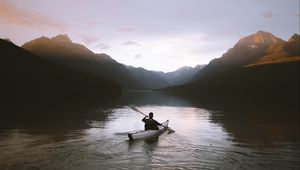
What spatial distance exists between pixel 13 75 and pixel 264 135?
145710mm

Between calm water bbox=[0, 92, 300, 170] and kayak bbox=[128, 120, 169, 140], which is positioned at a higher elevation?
kayak bbox=[128, 120, 169, 140]

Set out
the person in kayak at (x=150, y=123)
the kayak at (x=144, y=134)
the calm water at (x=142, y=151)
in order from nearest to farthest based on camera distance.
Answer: the calm water at (x=142, y=151)
the kayak at (x=144, y=134)
the person in kayak at (x=150, y=123)

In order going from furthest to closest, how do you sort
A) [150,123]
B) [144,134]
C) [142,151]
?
1. [150,123]
2. [144,134]
3. [142,151]

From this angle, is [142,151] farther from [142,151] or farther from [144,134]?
[144,134]

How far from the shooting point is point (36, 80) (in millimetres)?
173500

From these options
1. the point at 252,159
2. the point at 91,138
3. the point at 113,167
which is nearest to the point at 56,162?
the point at 113,167

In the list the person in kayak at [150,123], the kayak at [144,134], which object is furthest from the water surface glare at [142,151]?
the person in kayak at [150,123]

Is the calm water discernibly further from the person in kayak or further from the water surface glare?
the person in kayak

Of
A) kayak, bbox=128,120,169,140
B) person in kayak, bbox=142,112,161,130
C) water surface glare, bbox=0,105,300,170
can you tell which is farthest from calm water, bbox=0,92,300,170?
person in kayak, bbox=142,112,161,130

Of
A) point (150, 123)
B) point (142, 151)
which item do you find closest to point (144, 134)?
point (150, 123)

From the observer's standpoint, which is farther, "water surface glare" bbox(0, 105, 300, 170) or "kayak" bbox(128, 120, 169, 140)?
"kayak" bbox(128, 120, 169, 140)

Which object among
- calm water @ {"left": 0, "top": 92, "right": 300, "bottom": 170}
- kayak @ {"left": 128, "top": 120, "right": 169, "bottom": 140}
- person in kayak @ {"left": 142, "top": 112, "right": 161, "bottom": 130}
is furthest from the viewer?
person in kayak @ {"left": 142, "top": 112, "right": 161, "bottom": 130}

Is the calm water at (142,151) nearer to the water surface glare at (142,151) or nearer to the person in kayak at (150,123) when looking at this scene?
the water surface glare at (142,151)

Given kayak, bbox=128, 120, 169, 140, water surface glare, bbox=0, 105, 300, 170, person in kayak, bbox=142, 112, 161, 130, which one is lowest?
water surface glare, bbox=0, 105, 300, 170
